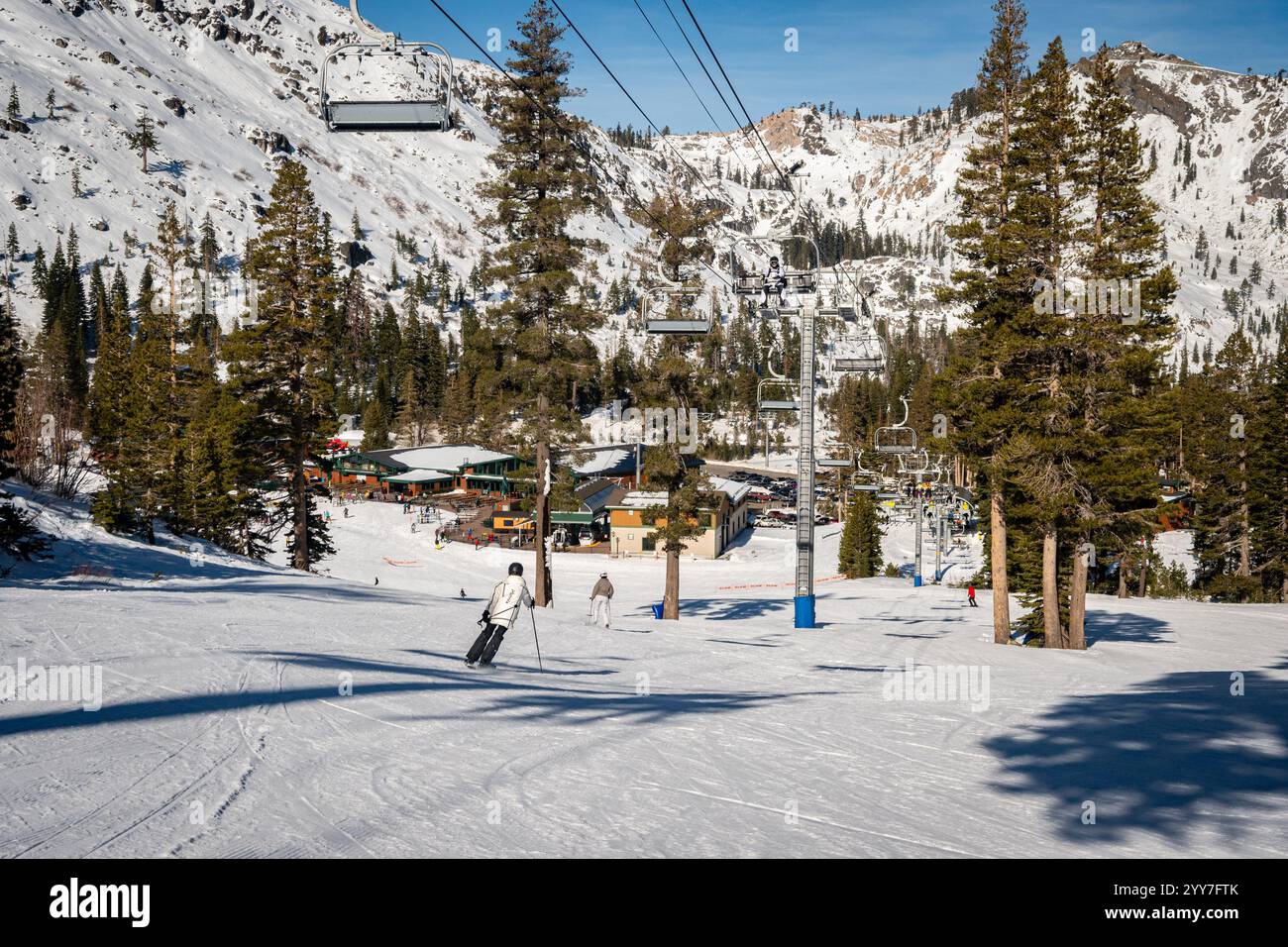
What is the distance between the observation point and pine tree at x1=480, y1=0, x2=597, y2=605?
25297 mm

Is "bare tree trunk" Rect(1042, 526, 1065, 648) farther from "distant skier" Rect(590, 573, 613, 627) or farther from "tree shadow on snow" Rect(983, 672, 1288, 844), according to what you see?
"tree shadow on snow" Rect(983, 672, 1288, 844)

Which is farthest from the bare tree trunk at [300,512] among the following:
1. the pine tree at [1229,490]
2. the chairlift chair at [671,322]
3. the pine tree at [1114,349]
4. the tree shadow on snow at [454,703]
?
the pine tree at [1229,490]

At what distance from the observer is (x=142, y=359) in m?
39.5

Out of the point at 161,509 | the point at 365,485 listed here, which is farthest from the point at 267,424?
the point at 365,485

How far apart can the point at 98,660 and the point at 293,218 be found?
26.7 metres

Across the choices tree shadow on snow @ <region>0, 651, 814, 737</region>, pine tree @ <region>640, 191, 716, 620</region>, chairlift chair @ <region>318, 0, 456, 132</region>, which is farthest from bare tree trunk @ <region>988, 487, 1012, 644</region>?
chairlift chair @ <region>318, 0, 456, 132</region>

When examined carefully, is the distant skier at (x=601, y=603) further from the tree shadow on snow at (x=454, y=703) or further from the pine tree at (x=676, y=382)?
the tree shadow on snow at (x=454, y=703)

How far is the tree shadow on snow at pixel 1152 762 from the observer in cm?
631

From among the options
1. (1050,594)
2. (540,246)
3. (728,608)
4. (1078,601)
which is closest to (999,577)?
(1050,594)

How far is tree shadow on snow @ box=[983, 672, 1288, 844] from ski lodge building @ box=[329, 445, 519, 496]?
9248 centimetres

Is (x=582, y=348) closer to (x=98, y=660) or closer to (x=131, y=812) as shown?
(x=98, y=660)

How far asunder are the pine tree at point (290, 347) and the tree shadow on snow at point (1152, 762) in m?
28.2
